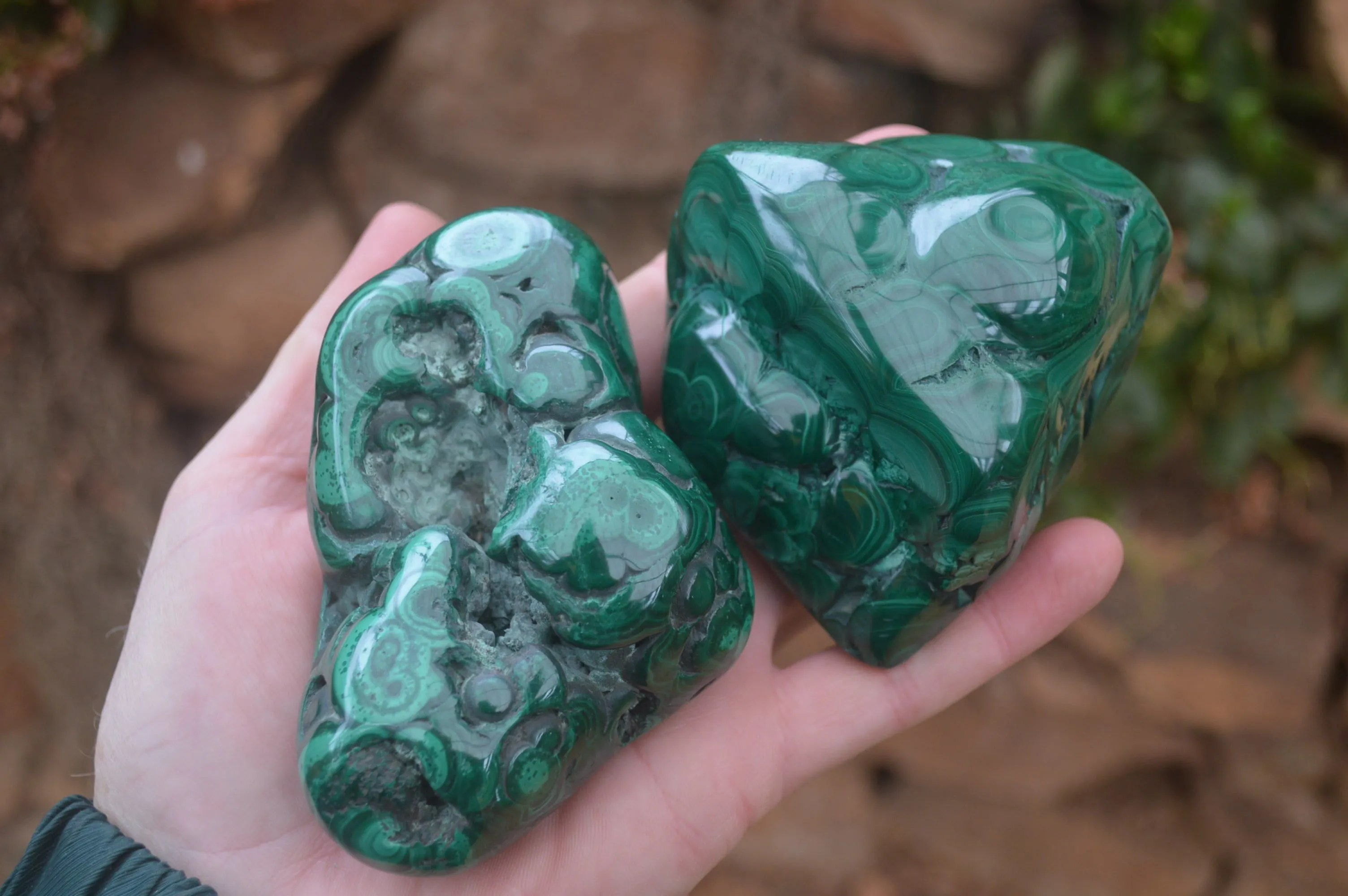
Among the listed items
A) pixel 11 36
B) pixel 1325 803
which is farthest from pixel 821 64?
pixel 1325 803

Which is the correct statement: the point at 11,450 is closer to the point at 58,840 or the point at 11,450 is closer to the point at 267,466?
the point at 267,466

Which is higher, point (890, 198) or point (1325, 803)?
point (890, 198)

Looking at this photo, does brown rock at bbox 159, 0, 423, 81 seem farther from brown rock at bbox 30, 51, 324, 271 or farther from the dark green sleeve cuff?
the dark green sleeve cuff

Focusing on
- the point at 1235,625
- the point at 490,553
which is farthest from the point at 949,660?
the point at 1235,625

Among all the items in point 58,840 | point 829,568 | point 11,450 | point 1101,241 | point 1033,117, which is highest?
point 1101,241

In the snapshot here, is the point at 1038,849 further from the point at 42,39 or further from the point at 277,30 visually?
the point at 42,39

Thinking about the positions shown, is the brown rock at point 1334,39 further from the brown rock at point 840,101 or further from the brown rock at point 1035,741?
the brown rock at point 1035,741
